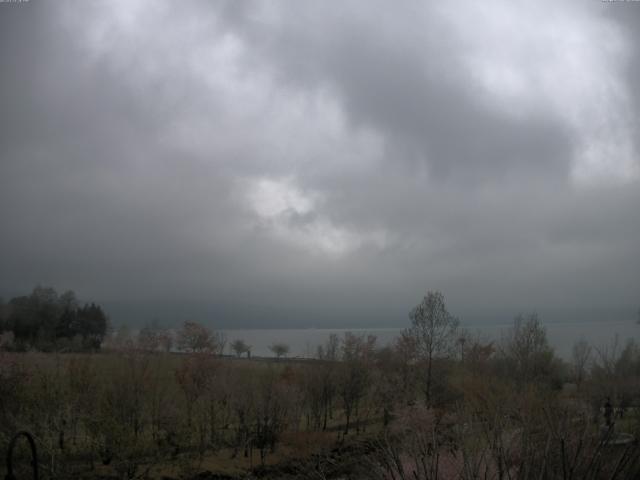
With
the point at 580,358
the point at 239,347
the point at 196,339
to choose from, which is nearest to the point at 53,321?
the point at 196,339

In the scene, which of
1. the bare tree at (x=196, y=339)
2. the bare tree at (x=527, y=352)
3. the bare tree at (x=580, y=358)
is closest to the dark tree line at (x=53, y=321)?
the bare tree at (x=196, y=339)

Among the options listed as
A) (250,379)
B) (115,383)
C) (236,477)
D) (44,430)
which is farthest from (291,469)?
(44,430)

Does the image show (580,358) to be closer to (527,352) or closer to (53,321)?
(527,352)

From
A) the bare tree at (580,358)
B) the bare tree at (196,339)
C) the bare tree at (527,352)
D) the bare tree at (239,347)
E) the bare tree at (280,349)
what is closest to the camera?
the bare tree at (527,352)

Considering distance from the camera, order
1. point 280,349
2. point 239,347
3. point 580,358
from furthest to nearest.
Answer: point 239,347 < point 280,349 < point 580,358

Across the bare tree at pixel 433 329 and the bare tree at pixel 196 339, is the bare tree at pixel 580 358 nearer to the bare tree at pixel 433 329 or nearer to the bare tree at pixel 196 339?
the bare tree at pixel 433 329

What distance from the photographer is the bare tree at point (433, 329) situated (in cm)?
5753

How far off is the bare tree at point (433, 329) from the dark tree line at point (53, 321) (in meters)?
42.9

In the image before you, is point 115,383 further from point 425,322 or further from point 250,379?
point 425,322

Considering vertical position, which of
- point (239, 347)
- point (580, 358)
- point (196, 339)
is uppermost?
point (196, 339)

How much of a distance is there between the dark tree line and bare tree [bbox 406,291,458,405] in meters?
42.9

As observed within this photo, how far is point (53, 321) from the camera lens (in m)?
84.5

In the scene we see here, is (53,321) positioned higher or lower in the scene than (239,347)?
higher

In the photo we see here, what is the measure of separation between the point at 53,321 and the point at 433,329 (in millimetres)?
61565
